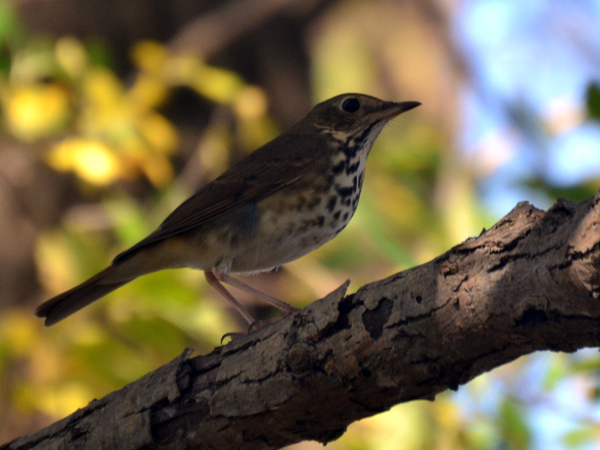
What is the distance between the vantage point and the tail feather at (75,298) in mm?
3758

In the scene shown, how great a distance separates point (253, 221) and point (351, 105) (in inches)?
41.9

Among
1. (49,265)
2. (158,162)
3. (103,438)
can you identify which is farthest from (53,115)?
(103,438)

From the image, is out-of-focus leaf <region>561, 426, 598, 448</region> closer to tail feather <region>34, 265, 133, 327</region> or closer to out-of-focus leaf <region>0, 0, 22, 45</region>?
tail feather <region>34, 265, 133, 327</region>

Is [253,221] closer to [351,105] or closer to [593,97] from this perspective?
[351,105]

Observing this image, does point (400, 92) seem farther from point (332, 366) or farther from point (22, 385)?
point (332, 366)

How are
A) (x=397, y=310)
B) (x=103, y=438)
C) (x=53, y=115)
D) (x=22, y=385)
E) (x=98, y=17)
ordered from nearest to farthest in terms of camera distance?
(x=397, y=310)
(x=103, y=438)
(x=22, y=385)
(x=53, y=115)
(x=98, y=17)

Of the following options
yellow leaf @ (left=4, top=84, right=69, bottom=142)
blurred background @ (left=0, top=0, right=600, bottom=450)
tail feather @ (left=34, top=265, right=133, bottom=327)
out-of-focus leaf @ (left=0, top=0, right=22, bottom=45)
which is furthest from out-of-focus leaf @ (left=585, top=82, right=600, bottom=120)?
out-of-focus leaf @ (left=0, top=0, right=22, bottom=45)

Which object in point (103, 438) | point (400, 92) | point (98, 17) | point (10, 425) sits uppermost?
point (98, 17)

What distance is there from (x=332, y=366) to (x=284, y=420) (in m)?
0.30

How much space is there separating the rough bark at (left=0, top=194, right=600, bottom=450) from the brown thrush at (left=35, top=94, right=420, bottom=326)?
1109 millimetres

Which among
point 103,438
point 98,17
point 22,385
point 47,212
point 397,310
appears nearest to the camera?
point 397,310

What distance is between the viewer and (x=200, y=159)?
5.70 meters

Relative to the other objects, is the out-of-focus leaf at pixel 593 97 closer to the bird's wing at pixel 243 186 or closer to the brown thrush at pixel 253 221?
the brown thrush at pixel 253 221

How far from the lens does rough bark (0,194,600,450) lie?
188 cm
